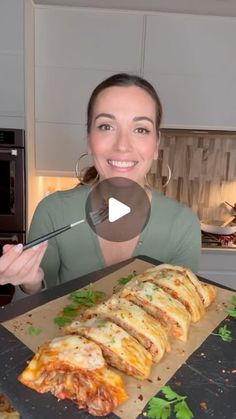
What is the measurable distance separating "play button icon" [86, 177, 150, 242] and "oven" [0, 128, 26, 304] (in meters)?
1.09

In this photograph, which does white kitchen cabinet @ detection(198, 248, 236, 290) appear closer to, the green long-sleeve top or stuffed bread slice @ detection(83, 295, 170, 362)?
the green long-sleeve top

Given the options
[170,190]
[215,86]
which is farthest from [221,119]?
[170,190]

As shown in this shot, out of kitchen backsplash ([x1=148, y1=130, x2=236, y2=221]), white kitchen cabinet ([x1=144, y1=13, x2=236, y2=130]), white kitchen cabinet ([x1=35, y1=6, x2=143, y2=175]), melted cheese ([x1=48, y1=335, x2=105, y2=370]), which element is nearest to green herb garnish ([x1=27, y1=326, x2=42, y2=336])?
melted cheese ([x1=48, y1=335, x2=105, y2=370])

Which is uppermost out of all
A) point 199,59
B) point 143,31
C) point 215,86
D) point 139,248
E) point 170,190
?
point 143,31

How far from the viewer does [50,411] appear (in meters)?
0.52

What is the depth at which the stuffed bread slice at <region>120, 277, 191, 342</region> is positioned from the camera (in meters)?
0.73

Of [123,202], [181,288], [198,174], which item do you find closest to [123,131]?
[123,202]

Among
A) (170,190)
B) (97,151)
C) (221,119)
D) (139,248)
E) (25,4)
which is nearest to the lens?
(97,151)

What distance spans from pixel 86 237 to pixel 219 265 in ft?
4.96

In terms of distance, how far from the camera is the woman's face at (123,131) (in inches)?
41.0

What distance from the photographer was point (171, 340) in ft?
2.39

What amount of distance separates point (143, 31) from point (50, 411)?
2.19m

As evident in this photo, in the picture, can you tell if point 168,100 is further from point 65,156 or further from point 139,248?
point 139,248

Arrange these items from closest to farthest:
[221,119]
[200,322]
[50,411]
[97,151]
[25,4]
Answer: [50,411] < [200,322] < [97,151] < [25,4] < [221,119]
